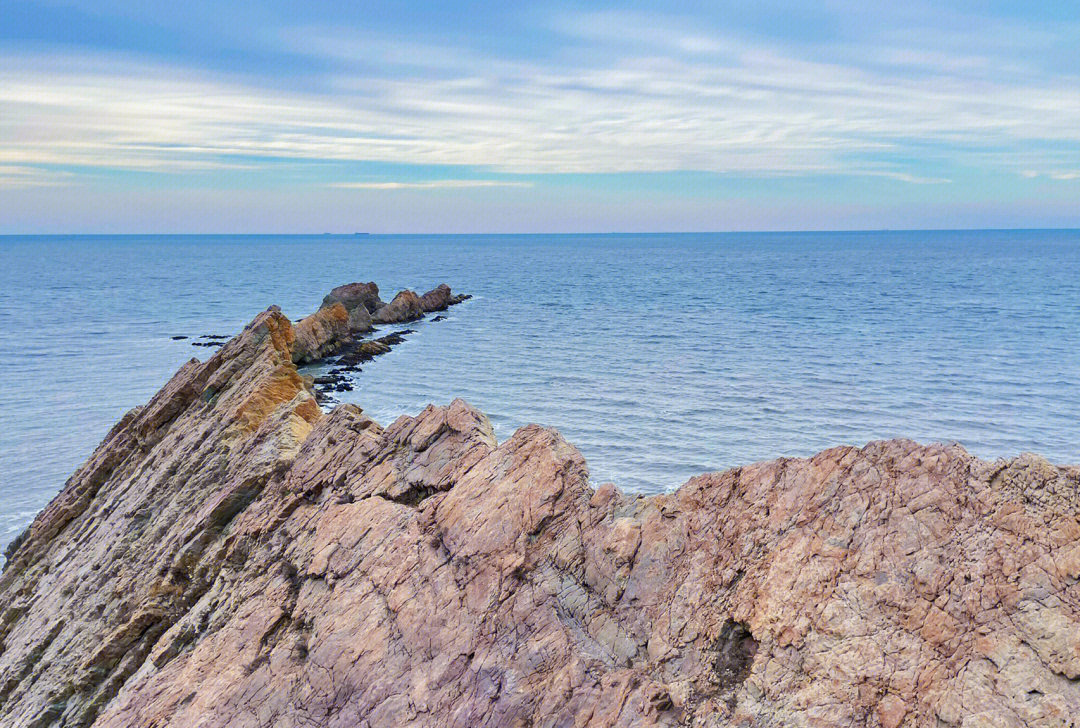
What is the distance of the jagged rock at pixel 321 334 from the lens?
7412 centimetres

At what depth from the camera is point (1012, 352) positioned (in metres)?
80.6

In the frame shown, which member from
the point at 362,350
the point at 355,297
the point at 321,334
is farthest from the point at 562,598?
the point at 355,297

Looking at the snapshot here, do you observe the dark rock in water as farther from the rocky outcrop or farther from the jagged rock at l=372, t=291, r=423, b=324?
the rocky outcrop

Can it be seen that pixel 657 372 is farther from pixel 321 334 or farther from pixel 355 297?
pixel 355 297

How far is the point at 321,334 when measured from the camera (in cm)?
7888

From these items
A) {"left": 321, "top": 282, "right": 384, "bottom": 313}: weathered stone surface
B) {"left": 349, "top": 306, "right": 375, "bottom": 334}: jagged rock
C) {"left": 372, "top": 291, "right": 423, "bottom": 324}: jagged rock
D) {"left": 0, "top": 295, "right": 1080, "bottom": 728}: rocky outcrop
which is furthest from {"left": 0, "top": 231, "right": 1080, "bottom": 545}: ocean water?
{"left": 0, "top": 295, "right": 1080, "bottom": 728}: rocky outcrop

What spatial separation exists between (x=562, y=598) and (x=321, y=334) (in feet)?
228

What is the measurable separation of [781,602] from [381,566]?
7.17 metres

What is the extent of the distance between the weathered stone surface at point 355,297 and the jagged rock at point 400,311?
1516mm

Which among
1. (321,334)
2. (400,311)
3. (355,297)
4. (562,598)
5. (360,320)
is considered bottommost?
(360,320)

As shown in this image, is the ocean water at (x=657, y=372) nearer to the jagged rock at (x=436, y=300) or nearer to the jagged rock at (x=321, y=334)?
the jagged rock at (x=436, y=300)

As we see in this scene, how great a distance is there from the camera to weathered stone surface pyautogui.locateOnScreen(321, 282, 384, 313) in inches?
3950

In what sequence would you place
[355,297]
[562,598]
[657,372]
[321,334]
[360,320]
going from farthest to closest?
1. [355,297]
2. [360,320]
3. [321,334]
4. [657,372]
5. [562,598]

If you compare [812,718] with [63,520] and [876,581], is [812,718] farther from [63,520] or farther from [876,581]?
[63,520]
